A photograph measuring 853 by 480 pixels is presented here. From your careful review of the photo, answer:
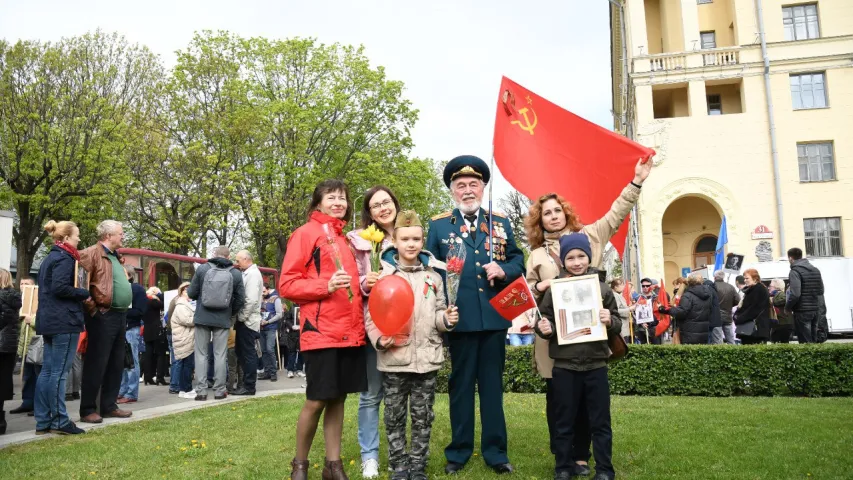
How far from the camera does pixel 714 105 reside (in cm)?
3064

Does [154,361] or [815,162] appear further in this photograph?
[815,162]

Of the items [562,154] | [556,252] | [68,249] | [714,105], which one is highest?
[714,105]

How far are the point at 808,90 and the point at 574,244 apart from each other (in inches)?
1136

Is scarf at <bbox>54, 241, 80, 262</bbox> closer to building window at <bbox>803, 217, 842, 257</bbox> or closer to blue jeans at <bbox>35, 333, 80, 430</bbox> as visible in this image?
blue jeans at <bbox>35, 333, 80, 430</bbox>

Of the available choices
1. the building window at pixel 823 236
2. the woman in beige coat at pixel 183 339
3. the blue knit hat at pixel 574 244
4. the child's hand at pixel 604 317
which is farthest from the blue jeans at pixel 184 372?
the building window at pixel 823 236

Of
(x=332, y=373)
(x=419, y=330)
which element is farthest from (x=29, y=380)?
(x=419, y=330)

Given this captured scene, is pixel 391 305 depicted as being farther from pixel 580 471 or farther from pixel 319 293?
pixel 580 471

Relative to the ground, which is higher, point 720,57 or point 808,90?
point 720,57

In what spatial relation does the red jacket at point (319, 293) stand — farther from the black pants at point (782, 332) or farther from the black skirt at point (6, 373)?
the black pants at point (782, 332)

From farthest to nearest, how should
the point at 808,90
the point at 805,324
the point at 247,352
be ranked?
the point at 808,90
the point at 805,324
the point at 247,352

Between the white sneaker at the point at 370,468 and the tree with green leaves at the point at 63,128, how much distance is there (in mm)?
26128

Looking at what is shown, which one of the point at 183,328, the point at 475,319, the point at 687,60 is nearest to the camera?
the point at 475,319

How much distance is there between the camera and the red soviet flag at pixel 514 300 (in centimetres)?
468

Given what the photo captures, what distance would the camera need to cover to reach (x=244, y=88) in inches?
1248
